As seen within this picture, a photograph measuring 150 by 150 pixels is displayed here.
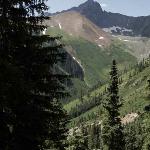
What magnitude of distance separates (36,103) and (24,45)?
304cm

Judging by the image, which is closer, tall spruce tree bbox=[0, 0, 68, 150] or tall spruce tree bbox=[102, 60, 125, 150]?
tall spruce tree bbox=[0, 0, 68, 150]

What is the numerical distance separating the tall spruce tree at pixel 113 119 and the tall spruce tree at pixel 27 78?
Result: 84.4 ft

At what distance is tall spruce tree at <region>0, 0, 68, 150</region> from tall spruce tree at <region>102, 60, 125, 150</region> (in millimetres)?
25736

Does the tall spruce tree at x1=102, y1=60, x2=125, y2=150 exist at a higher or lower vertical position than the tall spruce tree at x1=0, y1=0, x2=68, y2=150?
lower

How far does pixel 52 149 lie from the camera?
45938mm

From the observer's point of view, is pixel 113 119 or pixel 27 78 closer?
pixel 27 78

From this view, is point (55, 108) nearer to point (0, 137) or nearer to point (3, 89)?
point (0, 137)

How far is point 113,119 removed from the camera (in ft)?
164

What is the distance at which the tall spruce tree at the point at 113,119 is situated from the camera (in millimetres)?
49344

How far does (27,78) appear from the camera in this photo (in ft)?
72.7

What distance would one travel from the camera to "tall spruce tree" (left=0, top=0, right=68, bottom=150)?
67.5ft

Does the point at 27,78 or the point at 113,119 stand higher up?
the point at 27,78

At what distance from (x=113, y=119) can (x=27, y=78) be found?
29056 millimetres

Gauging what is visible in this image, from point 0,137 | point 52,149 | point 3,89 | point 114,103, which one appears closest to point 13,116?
point 0,137
